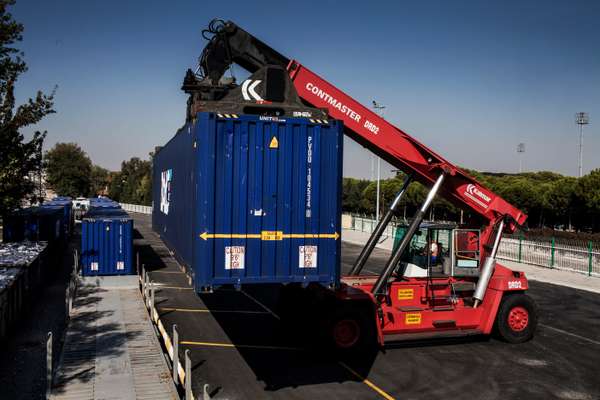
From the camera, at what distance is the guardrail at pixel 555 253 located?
26.8 metres

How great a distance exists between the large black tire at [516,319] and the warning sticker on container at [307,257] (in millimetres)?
7470

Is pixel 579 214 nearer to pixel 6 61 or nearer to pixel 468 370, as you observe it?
pixel 468 370

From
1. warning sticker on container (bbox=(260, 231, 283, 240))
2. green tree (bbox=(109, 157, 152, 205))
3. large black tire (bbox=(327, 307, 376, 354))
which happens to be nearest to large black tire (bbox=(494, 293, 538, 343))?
large black tire (bbox=(327, 307, 376, 354))

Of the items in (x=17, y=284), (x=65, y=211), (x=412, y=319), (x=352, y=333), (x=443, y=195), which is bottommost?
(x=352, y=333)

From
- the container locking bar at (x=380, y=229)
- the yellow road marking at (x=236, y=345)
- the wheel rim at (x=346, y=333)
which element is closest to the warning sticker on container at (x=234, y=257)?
the wheel rim at (x=346, y=333)

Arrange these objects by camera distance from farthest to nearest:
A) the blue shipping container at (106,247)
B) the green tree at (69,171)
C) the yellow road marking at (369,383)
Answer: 1. the green tree at (69,171)
2. the blue shipping container at (106,247)
3. the yellow road marking at (369,383)

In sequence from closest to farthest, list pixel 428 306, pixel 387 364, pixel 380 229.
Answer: pixel 387 364 < pixel 428 306 < pixel 380 229

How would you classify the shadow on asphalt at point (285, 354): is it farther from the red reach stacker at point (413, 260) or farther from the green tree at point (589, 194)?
the green tree at point (589, 194)

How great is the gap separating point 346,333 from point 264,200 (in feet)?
17.4

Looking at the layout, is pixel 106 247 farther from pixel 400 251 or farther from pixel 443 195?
pixel 443 195

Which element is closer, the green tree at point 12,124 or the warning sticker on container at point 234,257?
the warning sticker on container at point 234,257

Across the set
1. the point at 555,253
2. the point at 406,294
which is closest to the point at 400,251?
the point at 406,294

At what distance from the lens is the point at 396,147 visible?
13.2m

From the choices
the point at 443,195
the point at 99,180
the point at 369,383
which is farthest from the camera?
the point at 99,180
